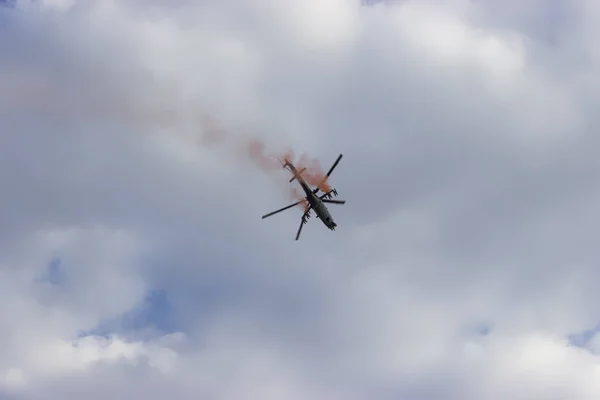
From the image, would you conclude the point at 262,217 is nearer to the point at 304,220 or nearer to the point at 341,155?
the point at 304,220

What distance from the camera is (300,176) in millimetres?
83125

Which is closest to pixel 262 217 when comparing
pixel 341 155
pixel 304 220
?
pixel 304 220

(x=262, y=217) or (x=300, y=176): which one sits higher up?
(x=300, y=176)

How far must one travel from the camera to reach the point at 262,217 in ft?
265

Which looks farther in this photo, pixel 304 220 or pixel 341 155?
pixel 304 220

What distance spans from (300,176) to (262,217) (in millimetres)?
6884

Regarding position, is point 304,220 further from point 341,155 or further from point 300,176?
point 341,155

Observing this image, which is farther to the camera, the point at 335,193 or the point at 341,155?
the point at 335,193

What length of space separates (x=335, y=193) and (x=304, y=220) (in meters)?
5.15

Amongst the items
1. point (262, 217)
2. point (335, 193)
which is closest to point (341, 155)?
point (335, 193)

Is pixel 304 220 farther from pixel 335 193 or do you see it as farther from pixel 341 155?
pixel 341 155

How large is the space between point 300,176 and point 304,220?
5.59 meters

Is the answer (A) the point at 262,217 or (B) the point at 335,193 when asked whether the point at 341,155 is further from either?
(A) the point at 262,217

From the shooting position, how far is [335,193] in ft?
274
